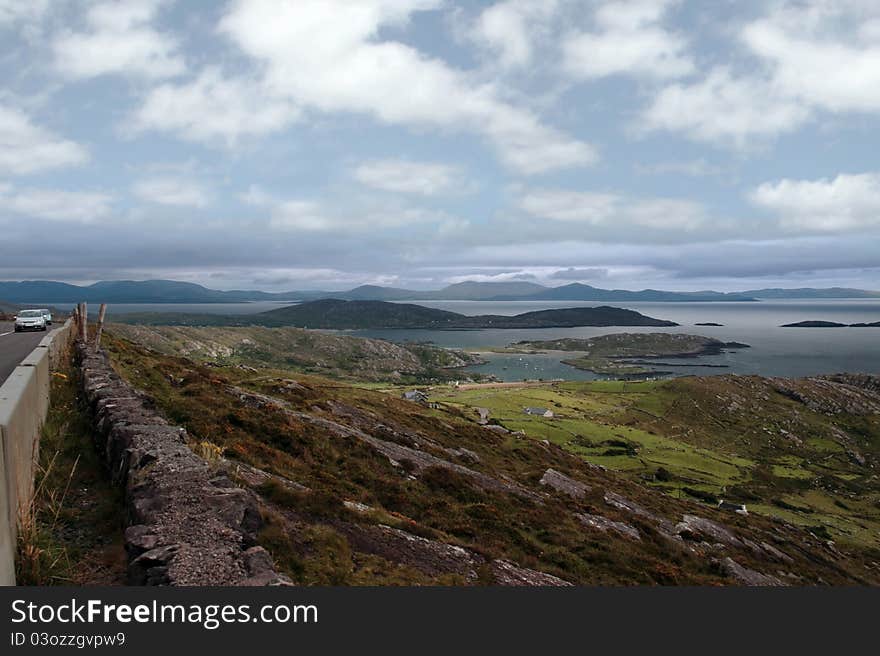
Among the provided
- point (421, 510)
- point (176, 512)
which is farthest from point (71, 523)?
point (421, 510)

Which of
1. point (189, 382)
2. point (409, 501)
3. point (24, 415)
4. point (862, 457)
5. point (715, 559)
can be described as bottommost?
point (862, 457)

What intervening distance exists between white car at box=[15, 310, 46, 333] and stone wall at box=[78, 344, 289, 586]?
1648 inches

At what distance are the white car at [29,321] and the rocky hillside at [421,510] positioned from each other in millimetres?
13926

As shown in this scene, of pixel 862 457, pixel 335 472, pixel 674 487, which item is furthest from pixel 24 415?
pixel 862 457

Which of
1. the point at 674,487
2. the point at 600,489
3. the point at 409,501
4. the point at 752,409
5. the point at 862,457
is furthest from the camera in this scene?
the point at 752,409

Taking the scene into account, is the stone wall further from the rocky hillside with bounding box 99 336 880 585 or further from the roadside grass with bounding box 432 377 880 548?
the roadside grass with bounding box 432 377 880 548

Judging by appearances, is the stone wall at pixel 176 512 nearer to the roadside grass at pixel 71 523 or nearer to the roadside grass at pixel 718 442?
the roadside grass at pixel 71 523

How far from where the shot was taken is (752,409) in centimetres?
18812

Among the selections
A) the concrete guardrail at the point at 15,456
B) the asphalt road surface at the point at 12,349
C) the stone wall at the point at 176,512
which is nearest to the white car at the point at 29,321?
the asphalt road surface at the point at 12,349

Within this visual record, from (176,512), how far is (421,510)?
523 inches

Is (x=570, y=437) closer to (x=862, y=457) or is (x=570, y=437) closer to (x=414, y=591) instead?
(x=414, y=591)

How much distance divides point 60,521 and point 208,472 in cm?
314

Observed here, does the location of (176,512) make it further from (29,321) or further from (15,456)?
(29,321)

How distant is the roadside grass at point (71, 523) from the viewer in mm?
8680
